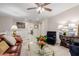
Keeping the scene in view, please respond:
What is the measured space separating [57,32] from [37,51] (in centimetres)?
54

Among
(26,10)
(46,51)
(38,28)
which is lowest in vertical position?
(46,51)

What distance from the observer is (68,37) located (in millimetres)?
2623

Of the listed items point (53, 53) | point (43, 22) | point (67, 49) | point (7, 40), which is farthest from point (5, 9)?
point (67, 49)

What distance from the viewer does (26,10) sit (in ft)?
8.40

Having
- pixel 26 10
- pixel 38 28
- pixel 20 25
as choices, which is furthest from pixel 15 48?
pixel 26 10

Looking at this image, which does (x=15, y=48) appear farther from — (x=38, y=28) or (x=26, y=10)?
(x=26, y=10)

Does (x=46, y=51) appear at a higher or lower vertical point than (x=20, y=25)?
lower

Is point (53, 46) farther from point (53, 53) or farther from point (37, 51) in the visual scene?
point (37, 51)

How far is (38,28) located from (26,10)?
412 mm

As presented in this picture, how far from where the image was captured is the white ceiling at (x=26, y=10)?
8.24ft

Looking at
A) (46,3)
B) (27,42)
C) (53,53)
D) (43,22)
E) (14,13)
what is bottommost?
(53,53)

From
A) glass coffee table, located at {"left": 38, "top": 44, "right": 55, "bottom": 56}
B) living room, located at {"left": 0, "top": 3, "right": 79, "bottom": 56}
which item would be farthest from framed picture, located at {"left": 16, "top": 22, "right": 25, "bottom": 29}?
glass coffee table, located at {"left": 38, "top": 44, "right": 55, "bottom": 56}

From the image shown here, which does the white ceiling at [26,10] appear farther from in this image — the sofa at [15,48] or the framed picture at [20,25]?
the sofa at [15,48]

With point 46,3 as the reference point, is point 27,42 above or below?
below
